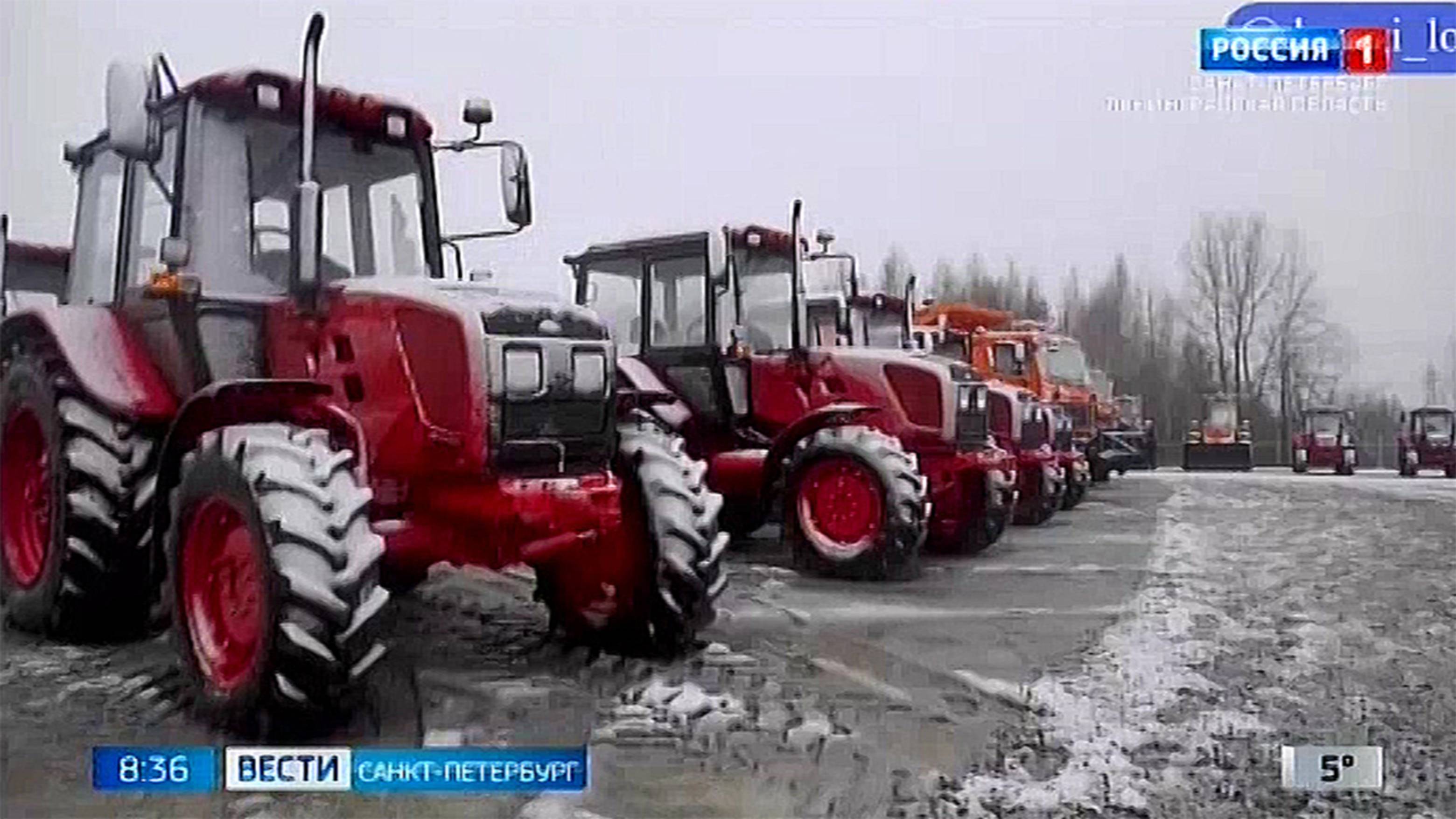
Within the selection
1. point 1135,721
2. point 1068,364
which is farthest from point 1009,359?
point 1135,721

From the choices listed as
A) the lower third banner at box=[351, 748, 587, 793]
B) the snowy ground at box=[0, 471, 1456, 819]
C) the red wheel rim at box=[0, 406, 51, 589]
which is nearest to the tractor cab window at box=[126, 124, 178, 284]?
the red wheel rim at box=[0, 406, 51, 589]

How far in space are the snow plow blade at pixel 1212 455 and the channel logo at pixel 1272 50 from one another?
0.78 m

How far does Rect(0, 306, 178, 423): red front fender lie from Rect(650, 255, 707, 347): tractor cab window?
1012mm

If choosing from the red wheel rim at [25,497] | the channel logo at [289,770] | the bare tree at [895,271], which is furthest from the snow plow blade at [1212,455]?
the red wheel rim at [25,497]

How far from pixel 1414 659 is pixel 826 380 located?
1359mm

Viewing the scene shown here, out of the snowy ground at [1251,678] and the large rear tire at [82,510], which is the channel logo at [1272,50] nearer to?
the snowy ground at [1251,678]

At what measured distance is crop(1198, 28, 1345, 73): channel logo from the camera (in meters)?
2.56

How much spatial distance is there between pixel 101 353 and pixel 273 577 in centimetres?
70

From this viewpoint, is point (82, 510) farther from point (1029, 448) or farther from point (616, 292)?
point (1029, 448)

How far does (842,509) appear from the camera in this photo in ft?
9.37

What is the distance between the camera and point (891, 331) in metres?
2.85

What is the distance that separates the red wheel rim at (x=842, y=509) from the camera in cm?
285

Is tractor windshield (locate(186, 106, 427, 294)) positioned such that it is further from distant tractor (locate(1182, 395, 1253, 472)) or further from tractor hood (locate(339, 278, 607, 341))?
distant tractor (locate(1182, 395, 1253, 472))

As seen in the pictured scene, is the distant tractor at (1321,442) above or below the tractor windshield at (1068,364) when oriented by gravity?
below
